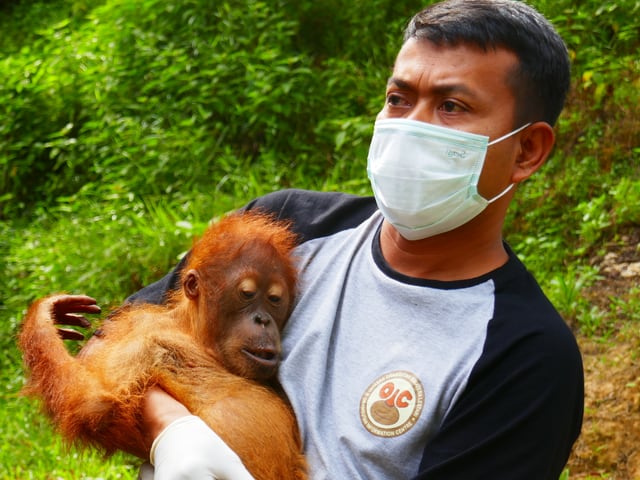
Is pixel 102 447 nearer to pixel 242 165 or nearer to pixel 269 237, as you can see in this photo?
pixel 269 237

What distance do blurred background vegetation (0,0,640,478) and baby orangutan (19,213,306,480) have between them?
169cm

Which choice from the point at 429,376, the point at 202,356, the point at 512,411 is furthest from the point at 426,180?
the point at 202,356

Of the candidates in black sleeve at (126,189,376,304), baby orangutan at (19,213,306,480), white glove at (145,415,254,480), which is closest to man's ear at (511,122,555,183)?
black sleeve at (126,189,376,304)

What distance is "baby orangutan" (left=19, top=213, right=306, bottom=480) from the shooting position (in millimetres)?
2566

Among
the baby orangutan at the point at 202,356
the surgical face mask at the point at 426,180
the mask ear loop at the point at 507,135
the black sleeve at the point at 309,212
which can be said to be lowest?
the baby orangutan at the point at 202,356

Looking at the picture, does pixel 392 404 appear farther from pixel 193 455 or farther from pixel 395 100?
pixel 395 100

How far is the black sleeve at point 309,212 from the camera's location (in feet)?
9.20

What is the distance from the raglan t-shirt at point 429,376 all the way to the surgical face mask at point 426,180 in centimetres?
16

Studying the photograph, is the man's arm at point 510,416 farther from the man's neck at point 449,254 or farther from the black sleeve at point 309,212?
the black sleeve at point 309,212

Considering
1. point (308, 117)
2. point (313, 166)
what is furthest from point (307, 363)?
point (308, 117)

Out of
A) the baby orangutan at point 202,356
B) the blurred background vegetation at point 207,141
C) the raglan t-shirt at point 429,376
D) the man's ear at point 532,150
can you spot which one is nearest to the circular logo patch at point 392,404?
the raglan t-shirt at point 429,376

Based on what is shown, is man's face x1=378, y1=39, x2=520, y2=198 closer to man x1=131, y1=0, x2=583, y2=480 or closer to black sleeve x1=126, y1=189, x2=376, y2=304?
man x1=131, y1=0, x2=583, y2=480

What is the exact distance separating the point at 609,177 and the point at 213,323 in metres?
3.43

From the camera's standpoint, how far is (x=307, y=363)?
8.37 ft
